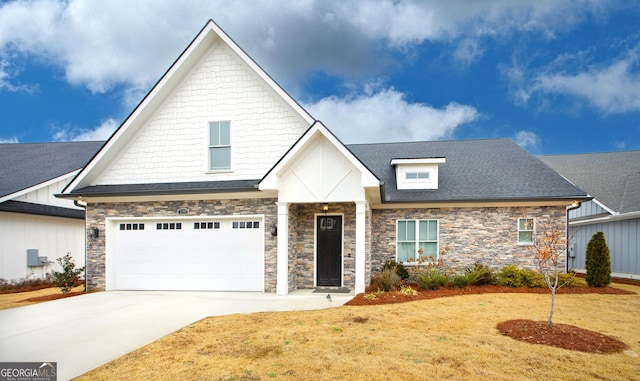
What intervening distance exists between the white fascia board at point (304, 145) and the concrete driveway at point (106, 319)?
3.37 m

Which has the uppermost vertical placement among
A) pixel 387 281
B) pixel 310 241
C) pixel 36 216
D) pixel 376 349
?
pixel 36 216

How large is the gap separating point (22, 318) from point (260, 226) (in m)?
6.47

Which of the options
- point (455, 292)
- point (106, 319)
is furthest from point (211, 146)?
point (455, 292)

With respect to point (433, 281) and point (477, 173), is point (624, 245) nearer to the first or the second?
point (477, 173)

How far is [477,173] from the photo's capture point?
51.3ft

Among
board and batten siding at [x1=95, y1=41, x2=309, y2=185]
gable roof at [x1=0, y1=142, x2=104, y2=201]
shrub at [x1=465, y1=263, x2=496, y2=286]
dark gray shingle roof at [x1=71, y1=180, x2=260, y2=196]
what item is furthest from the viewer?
gable roof at [x1=0, y1=142, x2=104, y2=201]

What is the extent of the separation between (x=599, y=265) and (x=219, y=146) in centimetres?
1368

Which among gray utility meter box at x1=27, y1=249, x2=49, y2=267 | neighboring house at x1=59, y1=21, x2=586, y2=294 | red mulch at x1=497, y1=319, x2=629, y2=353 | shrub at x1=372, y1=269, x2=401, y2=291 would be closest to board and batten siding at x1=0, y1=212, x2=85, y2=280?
gray utility meter box at x1=27, y1=249, x2=49, y2=267

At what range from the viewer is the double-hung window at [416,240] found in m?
14.2

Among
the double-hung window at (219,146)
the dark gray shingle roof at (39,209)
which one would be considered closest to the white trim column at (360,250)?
the double-hung window at (219,146)

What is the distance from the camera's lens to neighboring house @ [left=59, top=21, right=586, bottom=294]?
1261cm

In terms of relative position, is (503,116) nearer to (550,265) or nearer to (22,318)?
(550,265)

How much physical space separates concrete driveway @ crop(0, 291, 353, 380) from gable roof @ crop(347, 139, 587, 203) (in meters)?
5.68

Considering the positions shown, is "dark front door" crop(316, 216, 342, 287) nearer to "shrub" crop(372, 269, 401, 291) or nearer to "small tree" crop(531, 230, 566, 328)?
"shrub" crop(372, 269, 401, 291)
